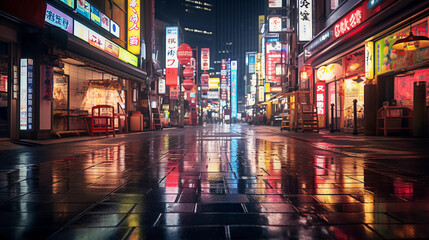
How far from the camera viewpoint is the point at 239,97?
128 meters

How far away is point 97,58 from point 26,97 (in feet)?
11.6

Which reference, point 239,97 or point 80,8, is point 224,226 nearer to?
point 80,8

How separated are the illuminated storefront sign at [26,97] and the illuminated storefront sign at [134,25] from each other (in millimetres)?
9161

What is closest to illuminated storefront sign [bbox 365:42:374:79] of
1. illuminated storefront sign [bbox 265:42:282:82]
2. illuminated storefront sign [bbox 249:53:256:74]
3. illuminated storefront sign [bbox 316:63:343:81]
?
illuminated storefront sign [bbox 316:63:343:81]

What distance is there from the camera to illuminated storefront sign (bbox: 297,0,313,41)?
742 inches

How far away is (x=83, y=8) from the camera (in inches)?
493

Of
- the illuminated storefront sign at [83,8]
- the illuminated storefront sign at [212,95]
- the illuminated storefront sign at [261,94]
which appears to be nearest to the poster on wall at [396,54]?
the illuminated storefront sign at [83,8]

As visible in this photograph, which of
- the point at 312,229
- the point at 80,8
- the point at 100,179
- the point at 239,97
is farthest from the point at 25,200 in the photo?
the point at 239,97

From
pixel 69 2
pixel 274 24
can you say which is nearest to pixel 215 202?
pixel 69 2

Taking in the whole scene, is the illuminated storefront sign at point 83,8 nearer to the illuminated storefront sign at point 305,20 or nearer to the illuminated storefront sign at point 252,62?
the illuminated storefront sign at point 305,20

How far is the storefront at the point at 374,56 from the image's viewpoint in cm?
970

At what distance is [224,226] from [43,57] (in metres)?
10.4

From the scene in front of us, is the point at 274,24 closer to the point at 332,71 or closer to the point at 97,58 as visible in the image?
the point at 332,71

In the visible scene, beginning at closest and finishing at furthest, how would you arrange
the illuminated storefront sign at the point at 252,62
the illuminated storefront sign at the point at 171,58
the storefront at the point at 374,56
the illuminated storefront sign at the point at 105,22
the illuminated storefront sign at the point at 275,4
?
the storefront at the point at 374,56 → the illuminated storefront sign at the point at 105,22 → the illuminated storefront sign at the point at 275,4 → the illuminated storefront sign at the point at 171,58 → the illuminated storefront sign at the point at 252,62
